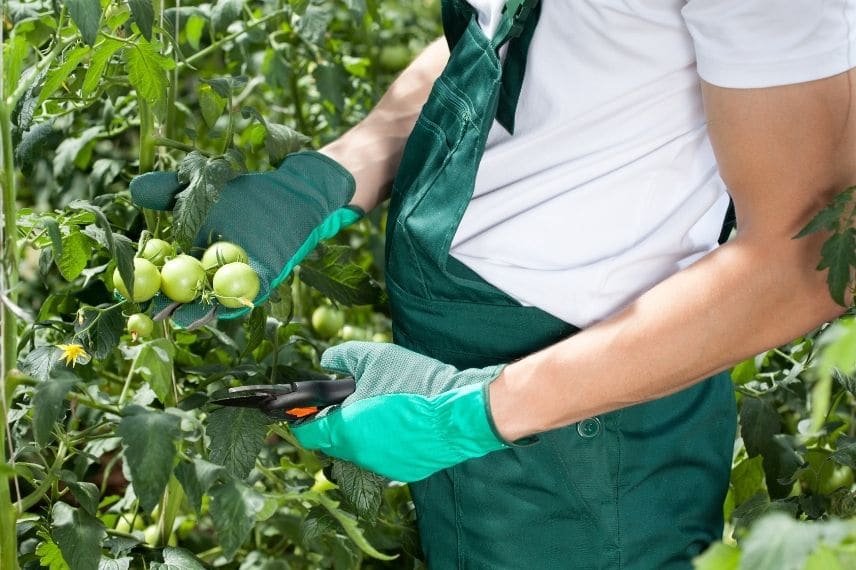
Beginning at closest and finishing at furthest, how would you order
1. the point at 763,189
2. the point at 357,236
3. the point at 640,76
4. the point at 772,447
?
1. the point at 763,189
2. the point at 640,76
3. the point at 772,447
4. the point at 357,236

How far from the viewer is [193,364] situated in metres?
1.44

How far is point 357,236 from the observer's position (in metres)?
2.31

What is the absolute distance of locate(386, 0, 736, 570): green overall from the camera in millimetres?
1115

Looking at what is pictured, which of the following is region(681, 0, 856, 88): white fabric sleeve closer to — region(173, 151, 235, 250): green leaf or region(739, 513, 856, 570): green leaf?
region(739, 513, 856, 570): green leaf

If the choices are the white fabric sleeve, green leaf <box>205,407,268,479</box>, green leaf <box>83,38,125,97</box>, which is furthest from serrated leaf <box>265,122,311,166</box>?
the white fabric sleeve

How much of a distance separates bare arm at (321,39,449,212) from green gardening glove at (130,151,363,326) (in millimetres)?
54

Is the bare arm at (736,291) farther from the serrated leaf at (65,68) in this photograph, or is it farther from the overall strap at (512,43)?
the serrated leaf at (65,68)

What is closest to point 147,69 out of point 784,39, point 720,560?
point 784,39

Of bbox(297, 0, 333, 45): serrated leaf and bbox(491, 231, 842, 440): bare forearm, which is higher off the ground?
bbox(297, 0, 333, 45): serrated leaf

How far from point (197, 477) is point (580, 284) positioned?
0.45m

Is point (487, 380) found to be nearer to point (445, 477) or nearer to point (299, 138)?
point (445, 477)

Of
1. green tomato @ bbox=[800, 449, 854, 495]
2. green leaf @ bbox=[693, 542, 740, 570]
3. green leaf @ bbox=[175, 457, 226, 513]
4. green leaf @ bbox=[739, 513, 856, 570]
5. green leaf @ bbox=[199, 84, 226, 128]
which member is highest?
green leaf @ bbox=[199, 84, 226, 128]

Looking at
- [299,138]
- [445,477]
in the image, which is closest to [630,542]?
[445,477]

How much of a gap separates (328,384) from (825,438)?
752mm
